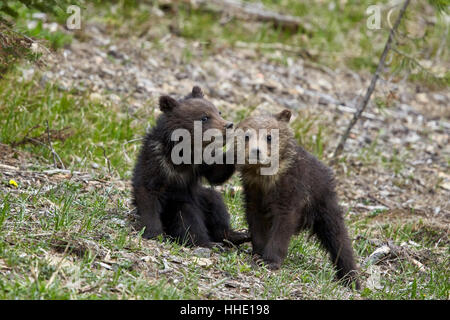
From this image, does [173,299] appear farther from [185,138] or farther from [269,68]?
[269,68]

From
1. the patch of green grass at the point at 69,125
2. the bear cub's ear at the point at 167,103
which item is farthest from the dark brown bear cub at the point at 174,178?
the patch of green grass at the point at 69,125

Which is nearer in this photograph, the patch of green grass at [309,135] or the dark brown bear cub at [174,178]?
the dark brown bear cub at [174,178]

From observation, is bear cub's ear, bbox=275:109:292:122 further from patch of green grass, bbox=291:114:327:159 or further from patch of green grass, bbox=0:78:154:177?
patch of green grass, bbox=291:114:327:159

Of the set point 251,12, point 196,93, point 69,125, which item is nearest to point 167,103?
point 196,93

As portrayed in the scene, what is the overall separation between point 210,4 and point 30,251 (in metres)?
8.79

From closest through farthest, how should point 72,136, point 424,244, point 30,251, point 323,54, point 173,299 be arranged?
point 173,299 < point 30,251 < point 424,244 < point 72,136 < point 323,54

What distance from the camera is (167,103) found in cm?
620

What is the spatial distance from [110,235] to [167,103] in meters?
1.48

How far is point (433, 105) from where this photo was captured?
12.6 m

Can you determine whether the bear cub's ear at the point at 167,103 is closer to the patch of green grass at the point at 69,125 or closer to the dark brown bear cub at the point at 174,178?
the dark brown bear cub at the point at 174,178

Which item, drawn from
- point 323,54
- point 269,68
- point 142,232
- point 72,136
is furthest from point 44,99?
point 323,54

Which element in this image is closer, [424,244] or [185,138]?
[185,138]

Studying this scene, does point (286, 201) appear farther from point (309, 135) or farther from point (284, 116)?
point (309, 135)

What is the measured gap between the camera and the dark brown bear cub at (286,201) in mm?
5727
